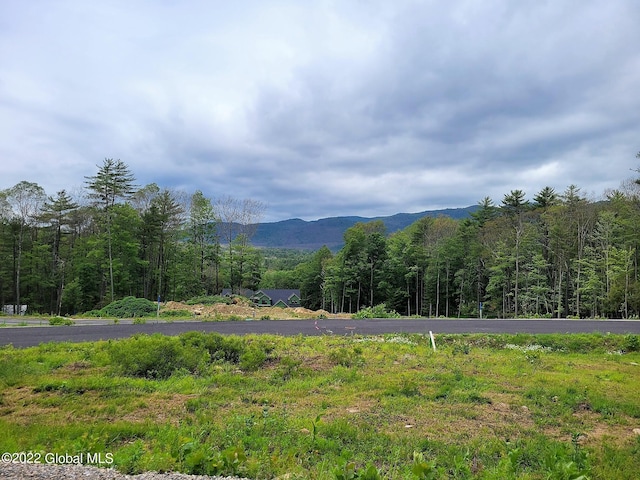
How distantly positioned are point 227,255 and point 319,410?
37842 mm

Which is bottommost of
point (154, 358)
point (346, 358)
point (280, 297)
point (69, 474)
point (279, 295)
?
point (280, 297)

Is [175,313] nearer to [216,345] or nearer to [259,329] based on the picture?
[259,329]

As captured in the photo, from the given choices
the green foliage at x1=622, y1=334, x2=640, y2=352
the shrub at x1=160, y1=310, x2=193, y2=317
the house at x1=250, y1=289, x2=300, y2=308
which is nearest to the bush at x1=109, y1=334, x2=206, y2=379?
the shrub at x1=160, y1=310, x2=193, y2=317

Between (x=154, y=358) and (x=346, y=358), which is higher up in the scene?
(x=154, y=358)

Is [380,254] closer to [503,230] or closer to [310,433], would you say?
[503,230]

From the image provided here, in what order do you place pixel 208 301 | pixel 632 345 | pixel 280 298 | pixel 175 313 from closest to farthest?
pixel 632 345 → pixel 175 313 → pixel 208 301 → pixel 280 298

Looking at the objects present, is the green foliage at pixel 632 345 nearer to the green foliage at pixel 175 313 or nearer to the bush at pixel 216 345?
the bush at pixel 216 345

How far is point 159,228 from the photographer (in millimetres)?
39781

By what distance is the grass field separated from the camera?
4344mm

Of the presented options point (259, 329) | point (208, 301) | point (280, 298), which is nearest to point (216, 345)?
point (259, 329)

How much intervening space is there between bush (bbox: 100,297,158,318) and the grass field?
11.9 meters

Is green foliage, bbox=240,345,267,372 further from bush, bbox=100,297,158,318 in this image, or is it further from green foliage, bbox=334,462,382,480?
bush, bbox=100,297,158,318

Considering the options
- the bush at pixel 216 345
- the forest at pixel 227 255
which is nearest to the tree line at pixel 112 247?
the forest at pixel 227 255

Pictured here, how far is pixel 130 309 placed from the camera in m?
22.4
